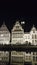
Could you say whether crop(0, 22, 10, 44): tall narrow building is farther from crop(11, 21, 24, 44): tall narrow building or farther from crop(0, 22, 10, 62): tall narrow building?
crop(11, 21, 24, 44): tall narrow building

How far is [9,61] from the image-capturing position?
5.09 metres

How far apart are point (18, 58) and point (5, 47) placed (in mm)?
1322

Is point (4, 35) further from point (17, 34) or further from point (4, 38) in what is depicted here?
point (17, 34)

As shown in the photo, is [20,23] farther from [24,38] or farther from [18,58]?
[18,58]

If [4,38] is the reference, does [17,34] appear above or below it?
above

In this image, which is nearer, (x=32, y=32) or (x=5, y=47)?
(x=5, y=47)

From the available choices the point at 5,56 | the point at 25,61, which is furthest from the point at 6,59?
the point at 25,61

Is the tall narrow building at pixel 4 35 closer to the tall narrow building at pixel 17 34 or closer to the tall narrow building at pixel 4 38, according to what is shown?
the tall narrow building at pixel 4 38

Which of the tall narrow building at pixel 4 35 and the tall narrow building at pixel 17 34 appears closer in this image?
the tall narrow building at pixel 17 34

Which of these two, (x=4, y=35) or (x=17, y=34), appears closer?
(x=17, y=34)

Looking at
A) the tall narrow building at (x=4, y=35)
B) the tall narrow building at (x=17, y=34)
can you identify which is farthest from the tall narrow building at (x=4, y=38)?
the tall narrow building at (x=17, y=34)

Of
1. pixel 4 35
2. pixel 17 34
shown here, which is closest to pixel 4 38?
pixel 4 35

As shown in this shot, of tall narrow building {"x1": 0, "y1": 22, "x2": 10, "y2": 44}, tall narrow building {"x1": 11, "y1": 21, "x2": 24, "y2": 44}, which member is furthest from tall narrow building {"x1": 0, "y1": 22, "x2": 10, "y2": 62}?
tall narrow building {"x1": 11, "y1": 21, "x2": 24, "y2": 44}

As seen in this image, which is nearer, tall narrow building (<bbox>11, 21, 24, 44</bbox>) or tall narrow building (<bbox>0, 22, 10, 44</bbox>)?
tall narrow building (<bbox>11, 21, 24, 44</bbox>)
